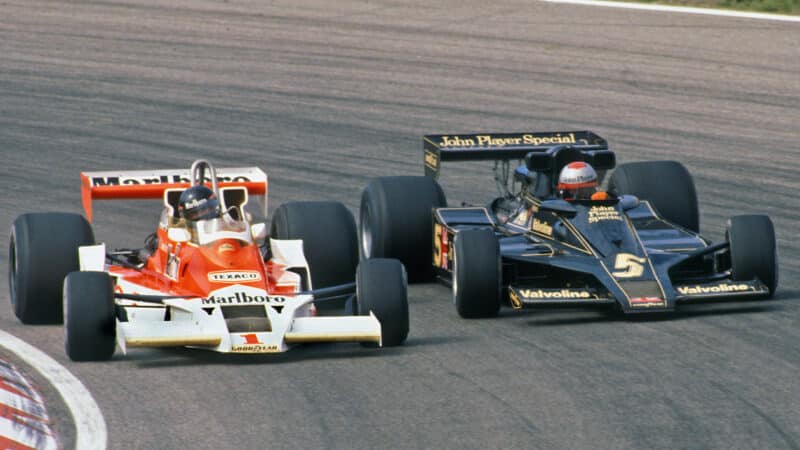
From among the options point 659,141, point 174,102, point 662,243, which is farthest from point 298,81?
point 662,243

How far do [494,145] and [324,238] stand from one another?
2.83m

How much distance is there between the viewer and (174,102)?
26.8 metres

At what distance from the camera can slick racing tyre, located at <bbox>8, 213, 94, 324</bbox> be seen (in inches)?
569

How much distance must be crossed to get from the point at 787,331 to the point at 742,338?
466mm

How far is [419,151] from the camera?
23.9 meters

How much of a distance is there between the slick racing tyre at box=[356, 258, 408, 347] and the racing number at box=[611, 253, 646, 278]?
2.07 meters

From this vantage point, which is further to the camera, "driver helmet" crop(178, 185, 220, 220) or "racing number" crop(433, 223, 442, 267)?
"racing number" crop(433, 223, 442, 267)

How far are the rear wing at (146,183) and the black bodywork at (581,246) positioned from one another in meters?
1.73

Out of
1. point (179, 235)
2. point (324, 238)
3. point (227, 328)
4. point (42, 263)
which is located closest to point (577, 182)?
point (324, 238)

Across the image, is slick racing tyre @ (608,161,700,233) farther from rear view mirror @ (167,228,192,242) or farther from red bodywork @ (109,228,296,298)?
rear view mirror @ (167,228,192,242)

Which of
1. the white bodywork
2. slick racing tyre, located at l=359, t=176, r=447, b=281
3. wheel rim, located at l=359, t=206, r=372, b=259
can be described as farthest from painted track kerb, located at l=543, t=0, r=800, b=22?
the white bodywork

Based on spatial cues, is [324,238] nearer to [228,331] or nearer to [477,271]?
[477,271]

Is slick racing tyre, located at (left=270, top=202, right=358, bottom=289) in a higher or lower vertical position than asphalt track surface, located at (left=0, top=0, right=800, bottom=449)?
higher

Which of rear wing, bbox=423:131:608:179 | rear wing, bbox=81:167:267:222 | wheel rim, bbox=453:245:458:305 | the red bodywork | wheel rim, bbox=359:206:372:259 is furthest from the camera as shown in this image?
rear wing, bbox=423:131:608:179
